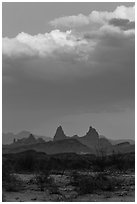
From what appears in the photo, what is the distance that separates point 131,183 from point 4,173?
5.61 meters

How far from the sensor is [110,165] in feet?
100

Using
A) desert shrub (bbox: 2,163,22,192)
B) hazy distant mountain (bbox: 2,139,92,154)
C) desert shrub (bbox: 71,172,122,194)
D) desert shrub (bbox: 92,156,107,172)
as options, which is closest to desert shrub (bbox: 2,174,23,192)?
desert shrub (bbox: 2,163,22,192)

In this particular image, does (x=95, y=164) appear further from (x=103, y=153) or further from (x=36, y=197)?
(x=36, y=197)

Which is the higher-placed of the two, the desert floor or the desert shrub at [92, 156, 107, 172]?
the desert shrub at [92, 156, 107, 172]

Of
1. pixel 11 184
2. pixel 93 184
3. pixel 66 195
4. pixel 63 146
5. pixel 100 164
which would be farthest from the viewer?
pixel 63 146

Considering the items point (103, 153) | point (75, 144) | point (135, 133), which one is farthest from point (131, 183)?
point (75, 144)

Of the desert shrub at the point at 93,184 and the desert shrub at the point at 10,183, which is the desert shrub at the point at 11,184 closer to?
the desert shrub at the point at 10,183

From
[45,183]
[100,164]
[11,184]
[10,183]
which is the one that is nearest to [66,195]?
[45,183]

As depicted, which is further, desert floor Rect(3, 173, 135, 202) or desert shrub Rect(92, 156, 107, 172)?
desert shrub Rect(92, 156, 107, 172)

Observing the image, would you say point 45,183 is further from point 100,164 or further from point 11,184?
point 100,164

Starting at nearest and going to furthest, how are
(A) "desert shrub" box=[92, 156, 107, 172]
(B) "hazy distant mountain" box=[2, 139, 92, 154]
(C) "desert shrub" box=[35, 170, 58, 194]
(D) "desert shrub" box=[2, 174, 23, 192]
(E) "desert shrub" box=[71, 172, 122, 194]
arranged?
(E) "desert shrub" box=[71, 172, 122, 194], (D) "desert shrub" box=[2, 174, 23, 192], (C) "desert shrub" box=[35, 170, 58, 194], (A) "desert shrub" box=[92, 156, 107, 172], (B) "hazy distant mountain" box=[2, 139, 92, 154]

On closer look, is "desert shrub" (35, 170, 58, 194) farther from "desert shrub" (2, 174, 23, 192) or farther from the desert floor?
"desert shrub" (2, 174, 23, 192)

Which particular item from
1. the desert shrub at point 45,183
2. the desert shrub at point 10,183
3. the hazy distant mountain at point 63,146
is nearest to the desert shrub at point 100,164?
the desert shrub at point 10,183

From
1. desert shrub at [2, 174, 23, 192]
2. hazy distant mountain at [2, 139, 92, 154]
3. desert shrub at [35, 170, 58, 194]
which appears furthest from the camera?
hazy distant mountain at [2, 139, 92, 154]
